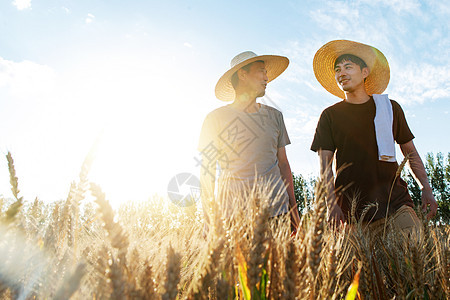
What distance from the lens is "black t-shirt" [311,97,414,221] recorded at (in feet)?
10.7

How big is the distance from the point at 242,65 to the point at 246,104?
0.56 meters

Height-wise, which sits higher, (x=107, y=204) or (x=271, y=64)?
(x=271, y=64)

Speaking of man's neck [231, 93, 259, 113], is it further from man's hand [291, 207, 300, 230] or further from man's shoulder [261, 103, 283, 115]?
man's hand [291, 207, 300, 230]

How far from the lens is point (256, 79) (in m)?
3.74

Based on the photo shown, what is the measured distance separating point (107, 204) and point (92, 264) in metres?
0.36

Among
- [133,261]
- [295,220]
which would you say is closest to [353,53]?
[295,220]

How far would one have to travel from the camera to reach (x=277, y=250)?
108 cm

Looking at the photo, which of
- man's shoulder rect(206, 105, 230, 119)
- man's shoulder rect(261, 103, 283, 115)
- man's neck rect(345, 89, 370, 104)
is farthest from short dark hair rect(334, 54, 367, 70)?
man's shoulder rect(206, 105, 230, 119)

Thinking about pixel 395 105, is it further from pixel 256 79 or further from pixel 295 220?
pixel 295 220

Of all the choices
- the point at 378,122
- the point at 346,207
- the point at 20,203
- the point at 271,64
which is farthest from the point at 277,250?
the point at 271,64

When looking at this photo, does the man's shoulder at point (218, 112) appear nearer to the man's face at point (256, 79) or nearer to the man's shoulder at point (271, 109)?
the man's face at point (256, 79)

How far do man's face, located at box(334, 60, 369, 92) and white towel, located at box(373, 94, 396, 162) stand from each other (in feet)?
1.03

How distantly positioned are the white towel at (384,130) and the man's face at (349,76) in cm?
31

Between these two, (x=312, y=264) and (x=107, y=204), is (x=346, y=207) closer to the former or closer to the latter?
(x=312, y=264)
